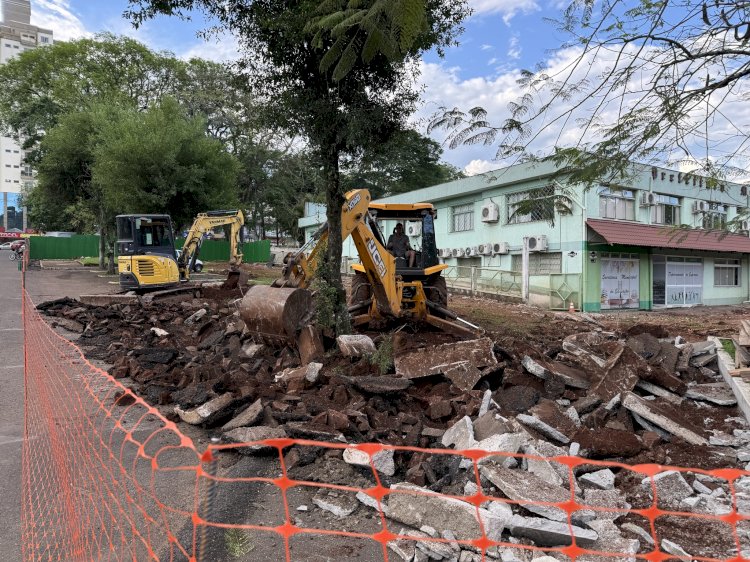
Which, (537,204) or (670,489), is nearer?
(670,489)

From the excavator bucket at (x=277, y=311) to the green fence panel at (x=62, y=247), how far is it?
4182 centimetres

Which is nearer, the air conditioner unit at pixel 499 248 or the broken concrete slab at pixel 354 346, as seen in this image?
the broken concrete slab at pixel 354 346

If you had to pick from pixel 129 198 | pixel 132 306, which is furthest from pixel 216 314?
pixel 129 198

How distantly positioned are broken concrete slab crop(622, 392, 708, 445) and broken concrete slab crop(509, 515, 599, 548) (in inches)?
100

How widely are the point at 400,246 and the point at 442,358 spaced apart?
3935 millimetres

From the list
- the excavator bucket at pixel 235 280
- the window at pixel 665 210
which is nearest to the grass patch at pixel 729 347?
the excavator bucket at pixel 235 280

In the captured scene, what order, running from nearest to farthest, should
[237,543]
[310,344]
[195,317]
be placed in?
[237,543] → [310,344] → [195,317]

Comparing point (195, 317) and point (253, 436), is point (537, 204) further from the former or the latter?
point (195, 317)

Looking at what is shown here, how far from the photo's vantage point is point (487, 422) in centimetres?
529

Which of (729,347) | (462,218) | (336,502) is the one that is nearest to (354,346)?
(336,502)

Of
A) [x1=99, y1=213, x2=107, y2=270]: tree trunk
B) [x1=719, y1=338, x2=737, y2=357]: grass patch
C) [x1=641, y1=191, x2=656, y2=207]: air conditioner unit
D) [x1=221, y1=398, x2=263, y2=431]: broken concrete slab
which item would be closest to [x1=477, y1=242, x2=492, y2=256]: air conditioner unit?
[x1=641, y1=191, x2=656, y2=207]: air conditioner unit

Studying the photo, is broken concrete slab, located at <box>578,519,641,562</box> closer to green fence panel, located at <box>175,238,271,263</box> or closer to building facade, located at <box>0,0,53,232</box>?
green fence panel, located at <box>175,238,271,263</box>

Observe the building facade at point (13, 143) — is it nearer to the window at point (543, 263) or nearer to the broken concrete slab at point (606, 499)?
the window at point (543, 263)

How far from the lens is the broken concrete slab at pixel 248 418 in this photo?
5543mm
